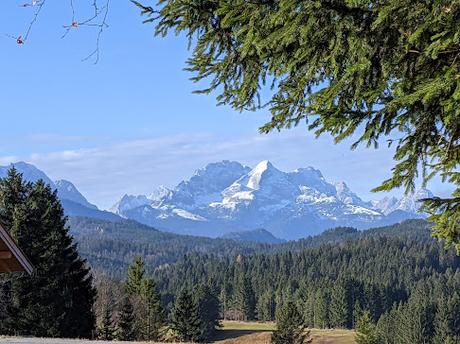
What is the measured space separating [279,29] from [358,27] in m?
0.66

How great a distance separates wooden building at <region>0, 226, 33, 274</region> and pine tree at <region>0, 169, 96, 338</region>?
2653 cm

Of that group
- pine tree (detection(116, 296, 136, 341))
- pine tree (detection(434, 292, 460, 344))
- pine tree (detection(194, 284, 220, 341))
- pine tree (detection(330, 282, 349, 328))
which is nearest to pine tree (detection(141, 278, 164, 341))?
pine tree (detection(116, 296, 136, 341))

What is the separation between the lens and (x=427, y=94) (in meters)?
4.50

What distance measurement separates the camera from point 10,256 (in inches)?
523

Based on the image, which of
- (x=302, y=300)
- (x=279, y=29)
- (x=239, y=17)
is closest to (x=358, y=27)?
(x=279, y=29)

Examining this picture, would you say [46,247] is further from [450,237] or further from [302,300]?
[302,300]

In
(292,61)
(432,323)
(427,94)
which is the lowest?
(432,323)

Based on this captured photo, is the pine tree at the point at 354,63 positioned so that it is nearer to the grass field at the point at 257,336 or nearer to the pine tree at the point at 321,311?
the grass field at the point at 257,336

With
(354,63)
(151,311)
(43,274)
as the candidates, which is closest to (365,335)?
(151,311)

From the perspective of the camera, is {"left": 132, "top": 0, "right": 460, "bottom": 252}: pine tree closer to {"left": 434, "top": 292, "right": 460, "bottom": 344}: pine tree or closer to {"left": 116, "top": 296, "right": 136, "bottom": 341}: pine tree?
{"left": 116, "top": 296, "right": 136, "bottom": 341}: pine tree

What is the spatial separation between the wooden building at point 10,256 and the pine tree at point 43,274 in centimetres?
2653

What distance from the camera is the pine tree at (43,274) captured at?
39250 millimetres

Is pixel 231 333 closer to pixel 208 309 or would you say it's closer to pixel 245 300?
pixel 208 309

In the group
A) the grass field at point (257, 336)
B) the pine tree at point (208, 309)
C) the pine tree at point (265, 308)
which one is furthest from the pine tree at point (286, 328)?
the pine tree at point (265, 308)
